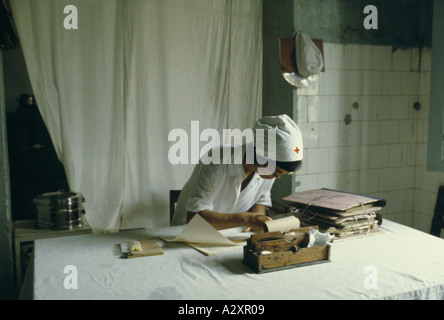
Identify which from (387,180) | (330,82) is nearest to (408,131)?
(387,180)

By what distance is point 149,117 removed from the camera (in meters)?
3.40

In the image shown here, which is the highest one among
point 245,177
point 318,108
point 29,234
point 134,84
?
point 134,84

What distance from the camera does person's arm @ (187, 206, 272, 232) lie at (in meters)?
2.08

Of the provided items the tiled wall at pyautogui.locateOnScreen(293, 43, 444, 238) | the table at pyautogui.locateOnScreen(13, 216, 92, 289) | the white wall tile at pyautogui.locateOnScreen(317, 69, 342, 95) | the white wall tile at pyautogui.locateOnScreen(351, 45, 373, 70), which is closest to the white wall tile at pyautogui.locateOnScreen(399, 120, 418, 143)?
the tiled wall at pyautogui.locateOnScreen(293, 43, 444, 238)

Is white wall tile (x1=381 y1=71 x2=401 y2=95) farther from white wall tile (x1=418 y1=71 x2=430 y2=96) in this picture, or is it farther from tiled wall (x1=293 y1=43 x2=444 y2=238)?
white wall tile (x1=418 y1=71 x2=430 y2=96)

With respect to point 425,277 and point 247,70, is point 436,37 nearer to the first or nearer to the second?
point 247,70

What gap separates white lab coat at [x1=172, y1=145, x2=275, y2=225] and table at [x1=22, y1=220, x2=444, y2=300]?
424mm

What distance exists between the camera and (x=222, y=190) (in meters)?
2.50

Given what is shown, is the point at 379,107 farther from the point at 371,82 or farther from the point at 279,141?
the point at 279,141

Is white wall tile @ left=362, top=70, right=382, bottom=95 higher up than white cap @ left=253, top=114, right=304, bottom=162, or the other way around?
white wall tile @ left=362, top=70, right=382, bottom=95

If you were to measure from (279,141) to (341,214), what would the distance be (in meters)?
0.50

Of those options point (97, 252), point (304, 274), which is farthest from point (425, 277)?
point (97, 252)
